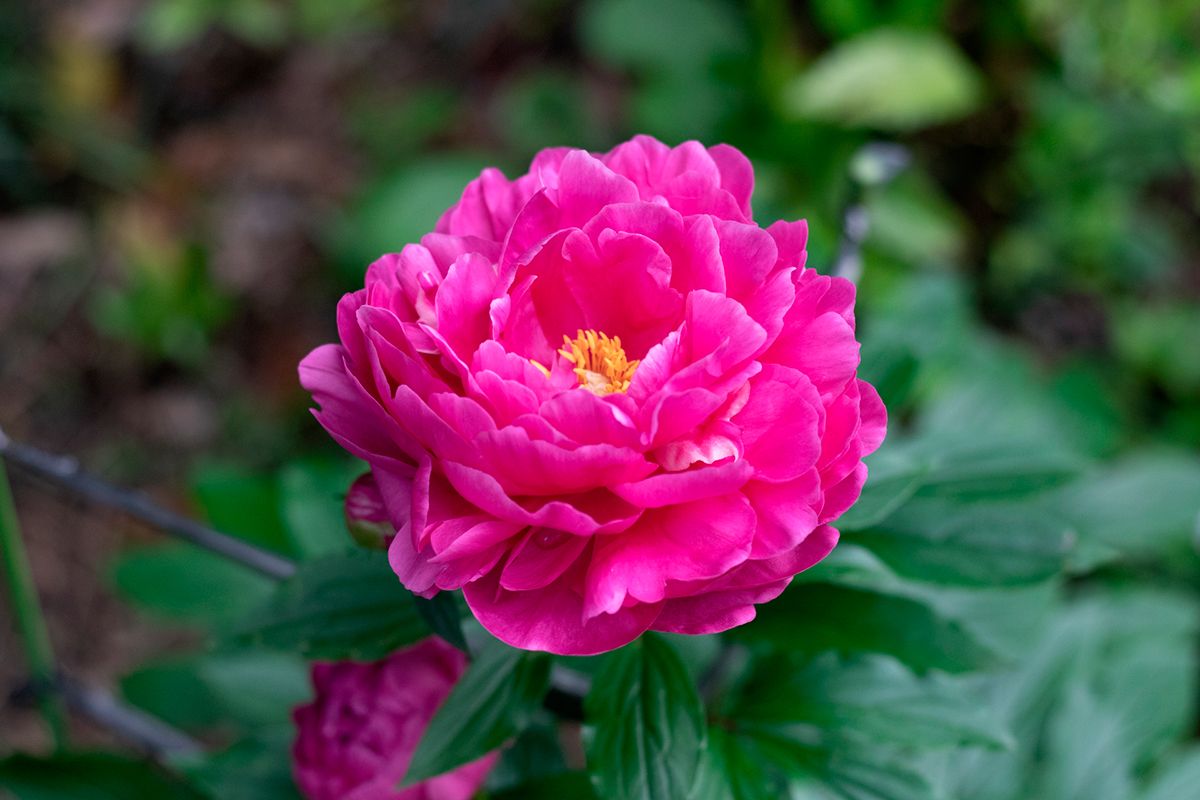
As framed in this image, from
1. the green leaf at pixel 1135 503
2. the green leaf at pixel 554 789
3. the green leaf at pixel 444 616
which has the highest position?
the green leaf at pixel 444 616

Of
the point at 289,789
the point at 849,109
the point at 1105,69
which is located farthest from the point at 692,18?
the point at 289,789

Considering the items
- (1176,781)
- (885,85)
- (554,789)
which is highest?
(885,85)

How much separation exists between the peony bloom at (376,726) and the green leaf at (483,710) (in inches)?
1.2

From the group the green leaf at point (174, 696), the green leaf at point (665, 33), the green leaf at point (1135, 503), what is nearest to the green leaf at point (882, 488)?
the green leaf at point (1135, 503)

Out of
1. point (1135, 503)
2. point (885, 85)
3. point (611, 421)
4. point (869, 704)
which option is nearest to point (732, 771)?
point (869, 704)

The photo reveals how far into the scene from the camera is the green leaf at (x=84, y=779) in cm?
94

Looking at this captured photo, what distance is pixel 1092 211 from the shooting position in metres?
2.29

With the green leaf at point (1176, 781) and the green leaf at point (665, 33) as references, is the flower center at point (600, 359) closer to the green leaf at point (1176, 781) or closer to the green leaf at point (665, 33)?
the green leaf at point (1176, 781)

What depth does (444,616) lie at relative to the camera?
25.1 inches

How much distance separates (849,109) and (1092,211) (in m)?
0.61

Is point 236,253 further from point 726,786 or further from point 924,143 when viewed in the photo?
point 726,786

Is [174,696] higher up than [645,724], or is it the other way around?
[645,724]

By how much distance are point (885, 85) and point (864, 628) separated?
5.53 feet

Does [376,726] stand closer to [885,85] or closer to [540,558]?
[540,558]
